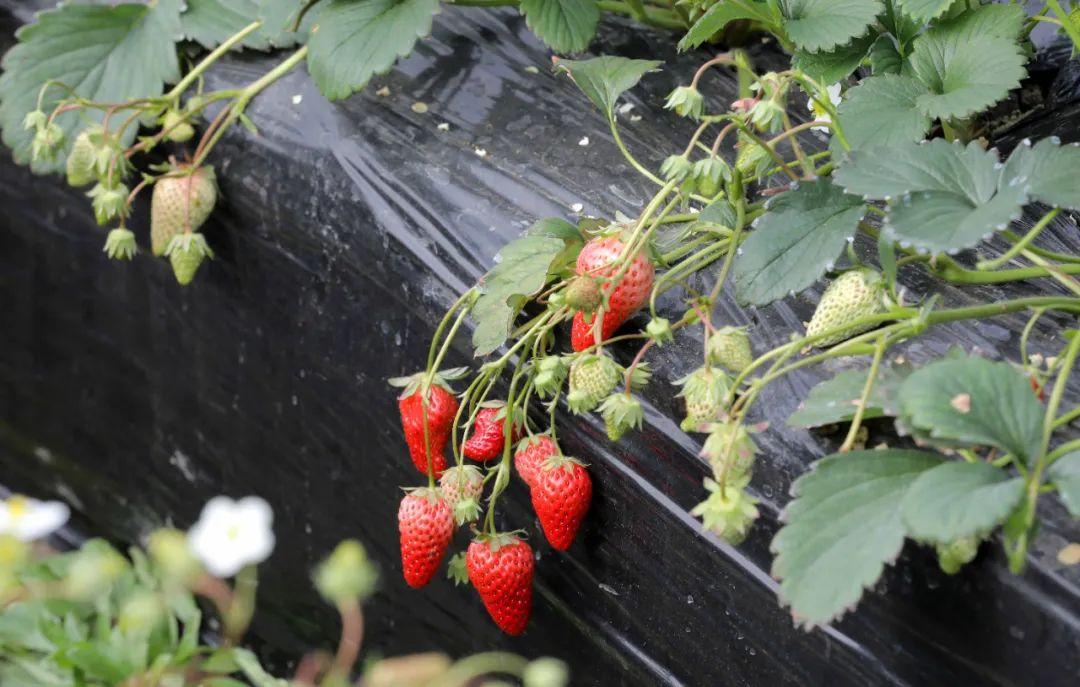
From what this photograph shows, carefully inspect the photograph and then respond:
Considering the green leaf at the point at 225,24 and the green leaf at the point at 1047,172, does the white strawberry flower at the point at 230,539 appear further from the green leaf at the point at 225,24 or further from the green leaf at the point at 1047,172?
the green leaf at the point at 1047,172

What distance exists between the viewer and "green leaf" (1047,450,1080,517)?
0.55 meters

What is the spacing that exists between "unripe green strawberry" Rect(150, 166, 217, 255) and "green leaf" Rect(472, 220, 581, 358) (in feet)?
1.34

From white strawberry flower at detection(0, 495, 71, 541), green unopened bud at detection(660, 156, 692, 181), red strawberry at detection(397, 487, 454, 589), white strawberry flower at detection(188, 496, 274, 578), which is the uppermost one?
green unopened bud at detection(660, 156, 692, 181)

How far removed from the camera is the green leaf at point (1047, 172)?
67 cm

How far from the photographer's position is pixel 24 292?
1.49 m

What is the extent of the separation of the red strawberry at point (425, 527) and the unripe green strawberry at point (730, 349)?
253 mm

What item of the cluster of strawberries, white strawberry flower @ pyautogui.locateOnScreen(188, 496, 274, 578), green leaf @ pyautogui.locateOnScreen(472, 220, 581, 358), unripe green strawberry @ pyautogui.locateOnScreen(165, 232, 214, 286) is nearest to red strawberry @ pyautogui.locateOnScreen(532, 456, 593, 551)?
the cluster of strawberries

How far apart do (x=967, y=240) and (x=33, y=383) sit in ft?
4.14

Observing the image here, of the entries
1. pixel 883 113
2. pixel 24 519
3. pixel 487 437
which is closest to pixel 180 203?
pixel 24 519

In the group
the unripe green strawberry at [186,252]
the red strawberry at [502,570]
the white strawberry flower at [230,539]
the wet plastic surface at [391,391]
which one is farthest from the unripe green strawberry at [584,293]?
the unripe green strawberry at [186,252]

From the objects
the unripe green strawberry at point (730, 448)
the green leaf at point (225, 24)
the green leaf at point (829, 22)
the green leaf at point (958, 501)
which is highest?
the green leaf at point (829, 22)

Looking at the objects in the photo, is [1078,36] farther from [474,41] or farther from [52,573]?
[52,573]

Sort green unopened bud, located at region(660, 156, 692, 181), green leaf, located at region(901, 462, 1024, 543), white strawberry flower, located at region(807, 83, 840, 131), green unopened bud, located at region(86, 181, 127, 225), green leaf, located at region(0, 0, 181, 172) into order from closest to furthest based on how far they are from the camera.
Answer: green leaf, located at region(901, 462, 1024, 543) → green unopened bud, located at region(660, 156, 692, 181) → white strawberry flower, located at region(807, 83, 840, 131) → green unopened bud, located at region(86, 181, 127, 225) → green leaf, located at region(0, 0, 181, 172)

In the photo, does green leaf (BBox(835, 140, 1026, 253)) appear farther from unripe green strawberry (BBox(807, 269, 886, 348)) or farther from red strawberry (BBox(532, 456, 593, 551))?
red strawberry (BBox(532, 456, 593, 551))
